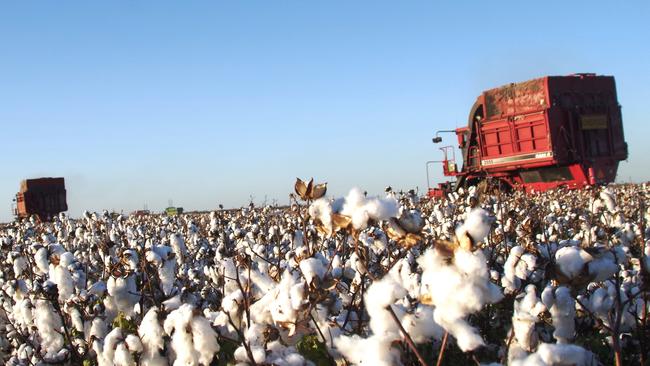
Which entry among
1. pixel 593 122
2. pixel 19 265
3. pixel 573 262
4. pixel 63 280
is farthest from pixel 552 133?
pixel 573 262

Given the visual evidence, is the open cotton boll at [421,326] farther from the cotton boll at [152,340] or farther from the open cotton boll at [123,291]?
the open cotton boll at [123,291]

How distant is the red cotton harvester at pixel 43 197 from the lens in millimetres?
34531

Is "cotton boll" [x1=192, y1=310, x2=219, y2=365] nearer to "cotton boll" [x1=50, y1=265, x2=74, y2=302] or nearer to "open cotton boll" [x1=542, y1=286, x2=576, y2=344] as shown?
"open cotton boll" [x1=542, y1=286, x2=576, y2=344]

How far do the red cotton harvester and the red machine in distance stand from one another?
22730 millimetres

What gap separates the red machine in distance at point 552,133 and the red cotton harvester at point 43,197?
22730mm

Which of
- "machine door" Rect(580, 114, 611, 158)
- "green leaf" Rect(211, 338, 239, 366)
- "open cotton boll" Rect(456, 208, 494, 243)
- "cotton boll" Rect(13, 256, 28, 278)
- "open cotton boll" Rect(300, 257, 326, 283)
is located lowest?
"green leaf" Rect(211, 338, 239, 366)

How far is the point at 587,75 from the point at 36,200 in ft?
89.3

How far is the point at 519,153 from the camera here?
1991 centimetres

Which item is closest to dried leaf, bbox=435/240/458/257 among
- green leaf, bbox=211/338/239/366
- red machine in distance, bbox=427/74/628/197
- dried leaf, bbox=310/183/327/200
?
dried leaf, bbox=310/183/327/200

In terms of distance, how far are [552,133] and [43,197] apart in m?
26.5

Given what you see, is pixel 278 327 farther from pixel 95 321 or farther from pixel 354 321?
pixel 95 321

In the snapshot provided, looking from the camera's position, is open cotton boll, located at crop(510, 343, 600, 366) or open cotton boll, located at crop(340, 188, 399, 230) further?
open cotton boll, located at crop(340, 188, 399, 230)

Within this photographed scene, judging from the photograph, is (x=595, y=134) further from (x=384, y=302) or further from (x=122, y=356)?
(x=384, y=302)

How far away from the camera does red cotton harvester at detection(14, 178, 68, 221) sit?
34531 mm
